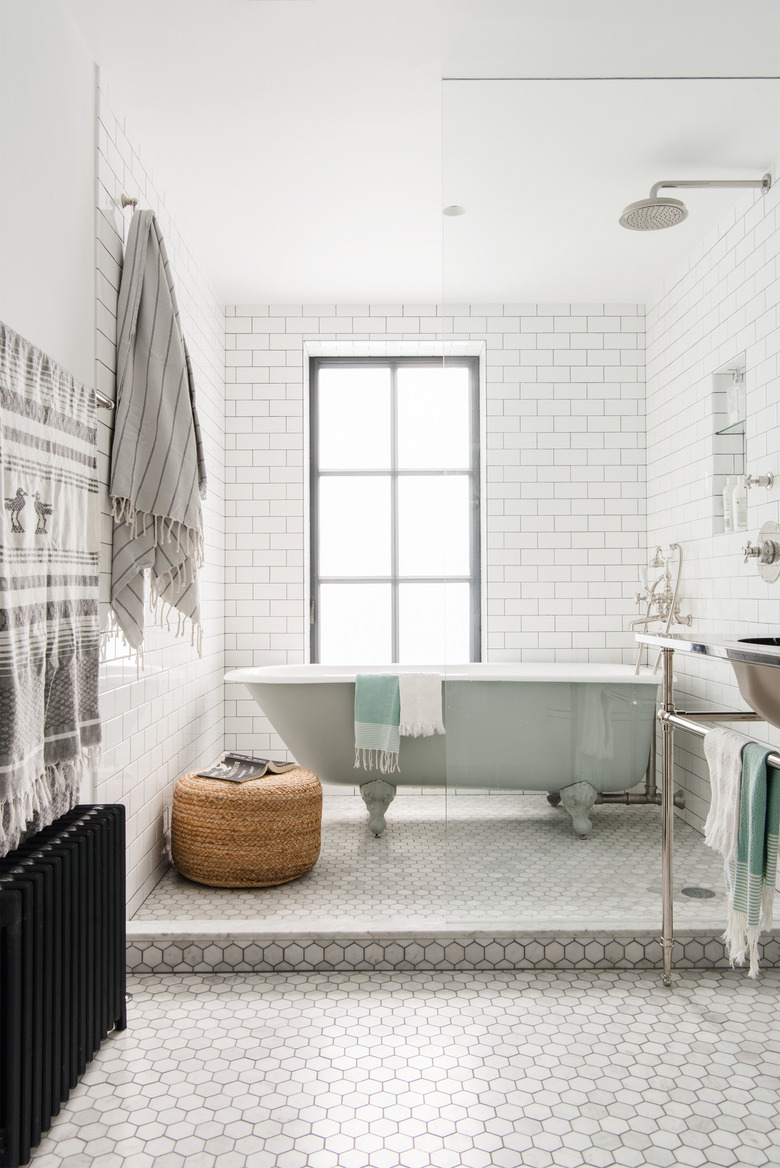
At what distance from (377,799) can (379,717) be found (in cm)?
46

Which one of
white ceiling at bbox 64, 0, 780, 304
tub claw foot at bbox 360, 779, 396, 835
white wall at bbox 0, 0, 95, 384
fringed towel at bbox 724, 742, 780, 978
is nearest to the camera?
white wall at bbox 0, 0, 95, 384

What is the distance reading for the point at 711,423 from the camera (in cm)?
248

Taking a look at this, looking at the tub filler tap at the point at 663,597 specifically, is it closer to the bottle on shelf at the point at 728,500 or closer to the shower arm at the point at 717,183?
the bottle on shelf at the point at 728,500

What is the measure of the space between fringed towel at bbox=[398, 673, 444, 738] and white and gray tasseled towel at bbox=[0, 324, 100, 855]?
1.39 m

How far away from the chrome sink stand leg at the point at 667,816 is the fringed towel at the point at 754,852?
0.96 ft

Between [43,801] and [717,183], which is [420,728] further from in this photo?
[717,183]

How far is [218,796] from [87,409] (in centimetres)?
151

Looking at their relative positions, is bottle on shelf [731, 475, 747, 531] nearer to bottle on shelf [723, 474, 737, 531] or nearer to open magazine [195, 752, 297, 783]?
bottle on shelf [723, 474, 737, 531]

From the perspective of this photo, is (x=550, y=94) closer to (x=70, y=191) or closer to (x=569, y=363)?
(x=569, y=363)

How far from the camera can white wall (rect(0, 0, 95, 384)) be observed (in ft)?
6.11

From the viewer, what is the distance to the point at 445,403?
2.65 metres

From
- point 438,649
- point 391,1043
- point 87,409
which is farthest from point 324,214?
point 391,1043

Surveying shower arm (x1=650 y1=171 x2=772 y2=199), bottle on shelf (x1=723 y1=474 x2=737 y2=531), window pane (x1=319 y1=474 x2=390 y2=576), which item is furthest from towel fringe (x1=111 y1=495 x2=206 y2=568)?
window pane (x1=319 y1=474 x2=390 y2=576)


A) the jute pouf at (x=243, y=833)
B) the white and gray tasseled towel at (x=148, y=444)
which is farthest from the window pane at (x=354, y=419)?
the jute pouf at (x=243, y=833)
